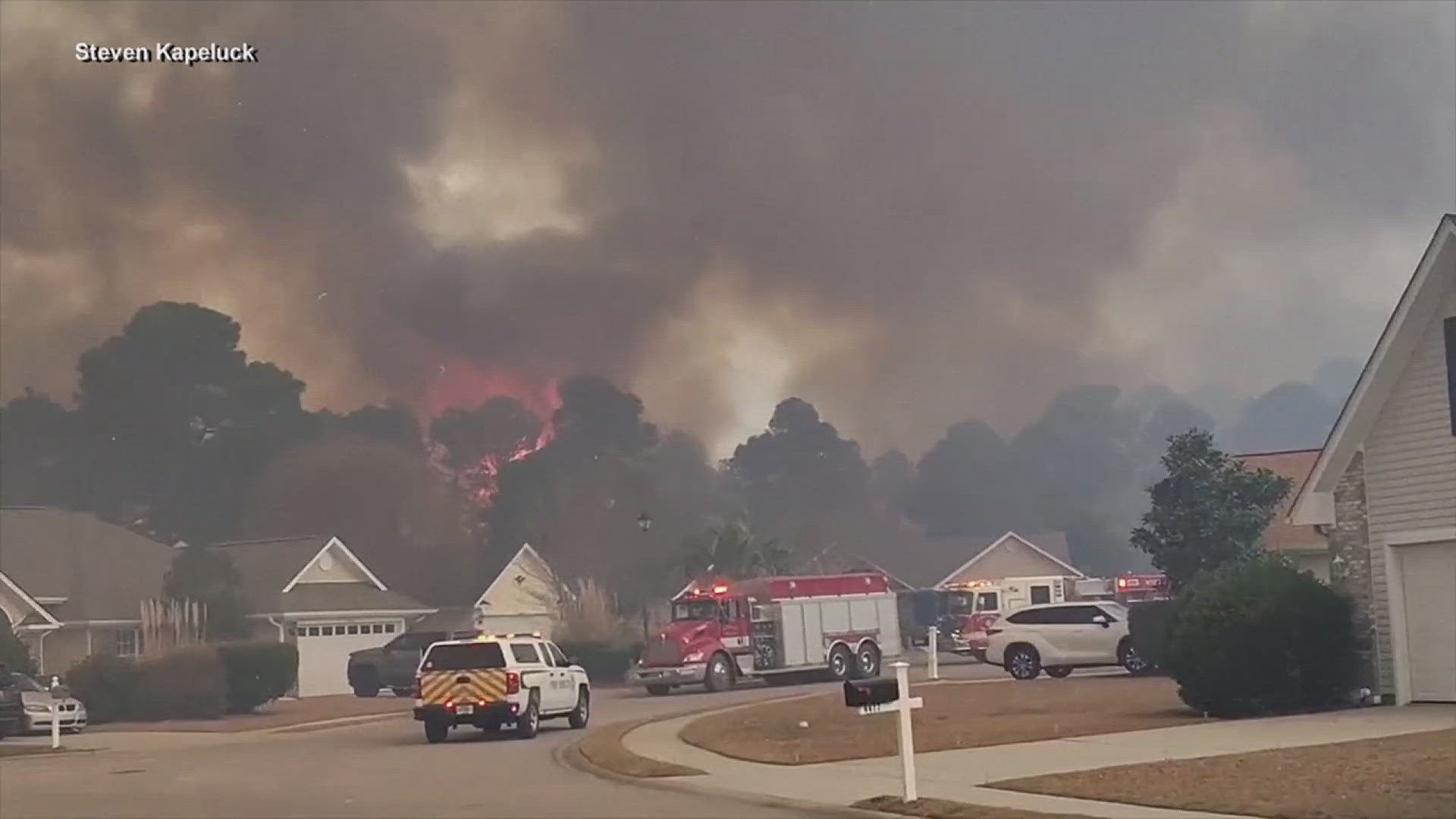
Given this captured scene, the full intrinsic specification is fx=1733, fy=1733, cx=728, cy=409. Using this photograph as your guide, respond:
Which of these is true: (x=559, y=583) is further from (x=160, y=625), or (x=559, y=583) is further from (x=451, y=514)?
(x=451, y=514)

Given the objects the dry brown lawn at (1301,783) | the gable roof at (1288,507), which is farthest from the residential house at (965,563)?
the dry brown lawn at (1301,783)

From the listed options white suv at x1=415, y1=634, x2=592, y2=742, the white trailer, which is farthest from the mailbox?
the white trailer

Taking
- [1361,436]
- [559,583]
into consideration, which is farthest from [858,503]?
[1361,436]

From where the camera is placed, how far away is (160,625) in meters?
48.3

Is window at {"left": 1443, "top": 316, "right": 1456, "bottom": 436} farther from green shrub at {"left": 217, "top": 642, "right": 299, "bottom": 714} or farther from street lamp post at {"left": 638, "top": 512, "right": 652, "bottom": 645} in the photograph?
street lamp post at {"left": 638, "top": 512, "right": 652, "bottom": 645}

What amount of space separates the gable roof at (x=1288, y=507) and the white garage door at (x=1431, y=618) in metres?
13.1

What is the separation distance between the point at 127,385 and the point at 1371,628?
86235 mm

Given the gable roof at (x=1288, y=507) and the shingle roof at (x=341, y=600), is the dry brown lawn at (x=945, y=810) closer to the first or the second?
the gable roof at (x=1288, y=507)

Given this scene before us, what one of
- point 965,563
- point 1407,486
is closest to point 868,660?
point 1407,486

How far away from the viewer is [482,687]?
2630 centimetres

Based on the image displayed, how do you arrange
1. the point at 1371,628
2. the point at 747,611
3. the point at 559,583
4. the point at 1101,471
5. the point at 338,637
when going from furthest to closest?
the point at 1101,471 < the point at 559,583 < the point at 338,637 < the point at 747,611 < the point at 1371,628

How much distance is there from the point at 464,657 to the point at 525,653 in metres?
1.22

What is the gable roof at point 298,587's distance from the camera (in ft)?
174

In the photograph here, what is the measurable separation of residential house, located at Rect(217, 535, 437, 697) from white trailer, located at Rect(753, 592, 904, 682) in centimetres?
1686
